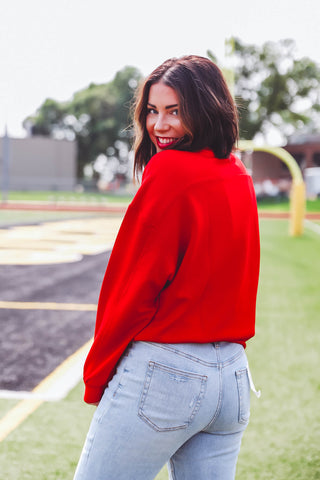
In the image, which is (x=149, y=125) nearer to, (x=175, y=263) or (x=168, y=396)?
(x=175, y=263)

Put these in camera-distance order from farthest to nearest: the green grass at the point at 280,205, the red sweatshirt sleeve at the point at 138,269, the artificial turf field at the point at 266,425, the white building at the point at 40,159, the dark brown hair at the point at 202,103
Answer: the white building at the point at 40,159 < the green grass at the point at 280,205 < the artificial turf field at the point at 266,425 < the dark brown hair at the point at 202,103 < the red sweatshirt sleeve at the point at 138,269

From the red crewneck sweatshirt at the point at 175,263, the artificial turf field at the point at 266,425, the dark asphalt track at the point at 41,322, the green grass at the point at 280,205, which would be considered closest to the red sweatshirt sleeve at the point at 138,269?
the red crewneck sweatshirt at the point at 175,263

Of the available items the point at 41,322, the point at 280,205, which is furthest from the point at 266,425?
the point at 280,205

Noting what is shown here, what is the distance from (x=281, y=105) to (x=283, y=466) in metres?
49.4

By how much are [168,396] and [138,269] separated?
1.06 feet

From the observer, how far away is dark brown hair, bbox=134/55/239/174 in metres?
1.50

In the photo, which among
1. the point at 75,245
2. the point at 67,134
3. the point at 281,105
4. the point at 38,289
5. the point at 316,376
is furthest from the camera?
the point at 67,134

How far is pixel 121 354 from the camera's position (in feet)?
4.76

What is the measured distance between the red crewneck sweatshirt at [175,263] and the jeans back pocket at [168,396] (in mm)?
84

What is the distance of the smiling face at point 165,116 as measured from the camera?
5.07 feet

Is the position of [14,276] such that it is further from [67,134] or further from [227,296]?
[67,134]

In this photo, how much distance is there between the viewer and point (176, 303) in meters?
1.42

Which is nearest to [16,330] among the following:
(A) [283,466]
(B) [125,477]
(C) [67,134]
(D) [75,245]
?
(A) [283,466]

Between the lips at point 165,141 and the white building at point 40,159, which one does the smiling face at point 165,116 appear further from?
the white building at point 40,159
